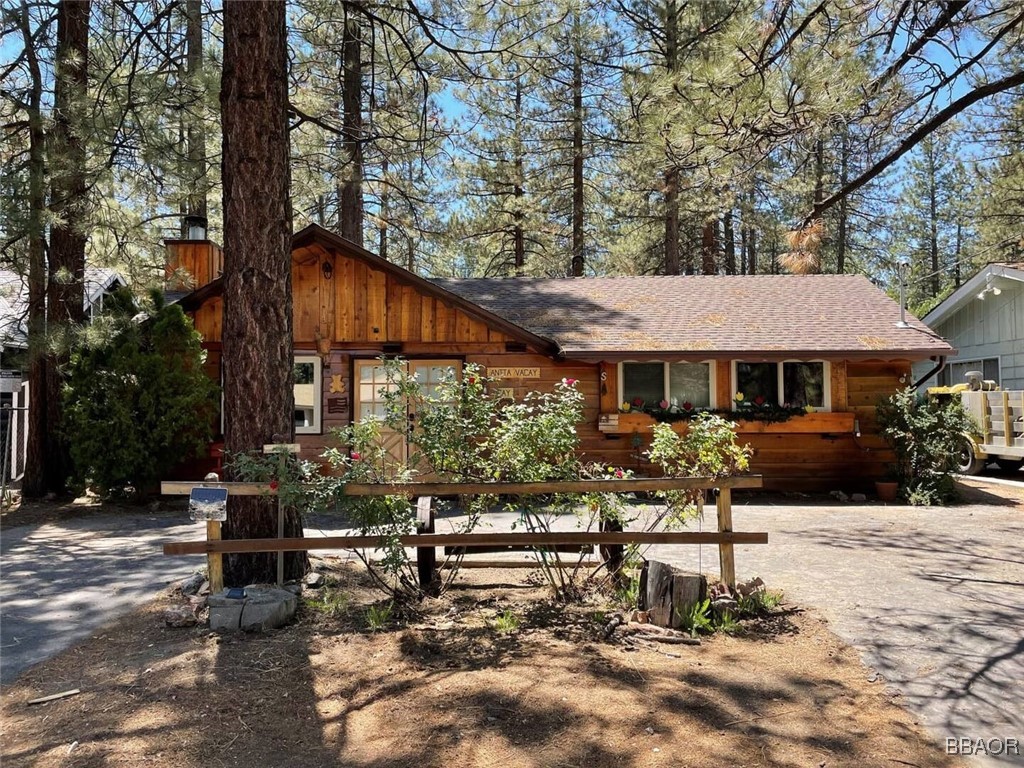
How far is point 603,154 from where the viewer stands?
1970 centimetres

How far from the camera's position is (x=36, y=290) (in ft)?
32.1

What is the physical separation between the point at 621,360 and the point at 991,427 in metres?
7.22

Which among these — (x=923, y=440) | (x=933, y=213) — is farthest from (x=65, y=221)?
(x=933, y=213)

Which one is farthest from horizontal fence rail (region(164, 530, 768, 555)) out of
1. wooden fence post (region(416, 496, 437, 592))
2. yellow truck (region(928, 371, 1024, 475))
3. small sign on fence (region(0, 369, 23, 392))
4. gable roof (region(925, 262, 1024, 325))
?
gable roof (region(925, 262, 1024, 325))

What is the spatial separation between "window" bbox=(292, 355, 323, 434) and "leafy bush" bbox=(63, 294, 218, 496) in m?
1.43

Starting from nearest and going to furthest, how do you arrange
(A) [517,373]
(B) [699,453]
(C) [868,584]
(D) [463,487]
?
(D) [463,487] < (B) [699,453] < (C) [868,584] < (A) [517,373]

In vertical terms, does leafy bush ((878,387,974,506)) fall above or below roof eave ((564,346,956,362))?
below

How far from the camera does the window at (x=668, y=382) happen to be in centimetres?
1136

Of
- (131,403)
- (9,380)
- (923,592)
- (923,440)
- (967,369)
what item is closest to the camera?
(923,592)

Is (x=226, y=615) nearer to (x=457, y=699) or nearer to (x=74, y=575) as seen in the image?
(x=457, y=699)

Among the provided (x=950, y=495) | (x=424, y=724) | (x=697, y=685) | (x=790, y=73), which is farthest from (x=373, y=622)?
(x=950, y=495)

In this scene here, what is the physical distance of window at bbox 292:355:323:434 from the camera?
1073cm

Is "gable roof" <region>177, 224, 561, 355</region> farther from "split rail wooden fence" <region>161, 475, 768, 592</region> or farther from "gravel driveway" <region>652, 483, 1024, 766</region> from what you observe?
"split rail wooden fence" <region>161, 475, 768, 592</region>

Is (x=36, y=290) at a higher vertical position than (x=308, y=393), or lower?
higher
